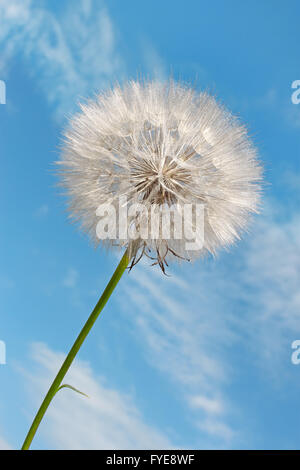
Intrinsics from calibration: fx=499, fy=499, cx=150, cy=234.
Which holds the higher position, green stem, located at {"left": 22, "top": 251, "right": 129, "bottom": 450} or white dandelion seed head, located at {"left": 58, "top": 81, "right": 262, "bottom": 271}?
white dandelion seed head, located at {"left": 58, "top": 81, "right": 262, "bottom": 271}

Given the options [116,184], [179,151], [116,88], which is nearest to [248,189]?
[179,151]

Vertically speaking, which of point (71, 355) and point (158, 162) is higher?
point (158, 162)

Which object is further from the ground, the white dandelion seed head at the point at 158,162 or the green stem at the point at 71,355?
the white dandelion seed head at the point at 158,162

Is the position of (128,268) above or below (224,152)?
below
